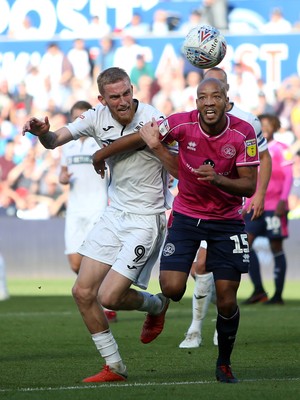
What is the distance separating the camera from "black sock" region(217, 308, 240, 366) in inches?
301

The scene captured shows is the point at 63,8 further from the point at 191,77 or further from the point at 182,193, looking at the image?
the point at 182,193

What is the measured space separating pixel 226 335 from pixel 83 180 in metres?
6.31

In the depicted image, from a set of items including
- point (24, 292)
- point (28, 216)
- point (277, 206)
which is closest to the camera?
point (277, 206)

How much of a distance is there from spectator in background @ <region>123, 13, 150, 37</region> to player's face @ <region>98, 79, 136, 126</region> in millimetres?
15484

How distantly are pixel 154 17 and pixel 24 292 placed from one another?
8.29 metres

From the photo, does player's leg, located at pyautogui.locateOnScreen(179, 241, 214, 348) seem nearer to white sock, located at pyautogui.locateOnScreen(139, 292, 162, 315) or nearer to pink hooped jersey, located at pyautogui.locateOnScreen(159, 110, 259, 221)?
white sock, located at pyautogui.locateOnScreen(139, 292, 162, 315)

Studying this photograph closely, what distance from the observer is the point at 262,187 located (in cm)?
1034

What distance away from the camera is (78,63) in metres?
23.5

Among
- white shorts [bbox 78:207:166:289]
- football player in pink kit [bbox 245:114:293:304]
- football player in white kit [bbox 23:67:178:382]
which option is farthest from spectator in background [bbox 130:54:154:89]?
white shorts [bbox 78:207:166:289]

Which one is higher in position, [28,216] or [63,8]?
[63,8]

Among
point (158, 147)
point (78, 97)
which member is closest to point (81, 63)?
point (78, 97)

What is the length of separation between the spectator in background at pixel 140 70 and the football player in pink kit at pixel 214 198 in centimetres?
1501

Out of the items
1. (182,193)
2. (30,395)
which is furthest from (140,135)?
(30,395)

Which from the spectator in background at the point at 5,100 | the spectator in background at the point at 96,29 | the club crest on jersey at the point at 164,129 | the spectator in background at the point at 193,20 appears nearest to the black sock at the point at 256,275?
the club crest on jersey at the point at 164,129
